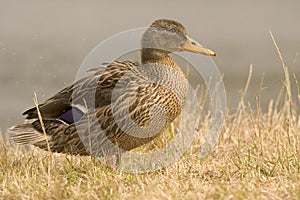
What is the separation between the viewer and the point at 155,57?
270 inches

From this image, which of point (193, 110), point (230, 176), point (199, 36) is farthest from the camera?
point (199, 36)

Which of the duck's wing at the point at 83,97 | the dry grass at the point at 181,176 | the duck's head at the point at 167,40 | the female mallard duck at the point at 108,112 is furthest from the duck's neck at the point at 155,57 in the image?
the dry grass at the point at 181,176

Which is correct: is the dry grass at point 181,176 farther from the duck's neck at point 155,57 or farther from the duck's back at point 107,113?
the duck's neck at point 155,57

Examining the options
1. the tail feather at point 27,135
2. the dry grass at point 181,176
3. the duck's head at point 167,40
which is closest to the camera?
the dry grass at point 181,176

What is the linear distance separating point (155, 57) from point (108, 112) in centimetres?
86

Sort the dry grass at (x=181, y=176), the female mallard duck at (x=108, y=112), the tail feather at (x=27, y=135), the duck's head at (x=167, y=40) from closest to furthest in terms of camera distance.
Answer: the dry grass at (x=181, y=176)
the female mallard duck at (x=108, y=112)
the tail feather at (x=27, y=135)
the duck's head at (x=167, y=40)

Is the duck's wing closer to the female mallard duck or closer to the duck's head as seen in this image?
the female mallard duck

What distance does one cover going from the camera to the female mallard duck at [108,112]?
20.5 feet

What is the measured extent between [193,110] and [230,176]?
242 centimetres

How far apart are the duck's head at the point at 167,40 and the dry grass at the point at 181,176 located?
0.88m

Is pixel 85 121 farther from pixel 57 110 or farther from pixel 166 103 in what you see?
pixel 166 103

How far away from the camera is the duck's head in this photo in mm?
6793

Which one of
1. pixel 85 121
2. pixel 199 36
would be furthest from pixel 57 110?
pixel 199 36

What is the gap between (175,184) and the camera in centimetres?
535
